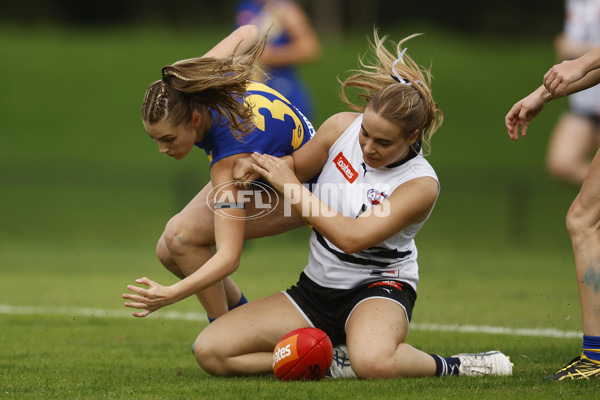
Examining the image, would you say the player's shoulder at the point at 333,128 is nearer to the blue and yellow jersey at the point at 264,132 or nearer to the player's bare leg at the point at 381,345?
the blue and yellow jersey at the point at 264,132

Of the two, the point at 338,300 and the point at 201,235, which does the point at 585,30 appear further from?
the point at 201,235

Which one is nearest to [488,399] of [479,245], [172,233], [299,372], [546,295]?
[299,372]

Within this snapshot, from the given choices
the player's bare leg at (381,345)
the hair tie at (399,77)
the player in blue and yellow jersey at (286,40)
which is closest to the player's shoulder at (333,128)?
the hair tie at (399,77)

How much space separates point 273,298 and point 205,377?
22.7 inches

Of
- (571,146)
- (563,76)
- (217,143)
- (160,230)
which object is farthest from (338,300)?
(160,230)

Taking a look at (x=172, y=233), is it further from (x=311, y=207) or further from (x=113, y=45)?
(x=113, y=45)

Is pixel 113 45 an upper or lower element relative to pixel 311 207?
lower

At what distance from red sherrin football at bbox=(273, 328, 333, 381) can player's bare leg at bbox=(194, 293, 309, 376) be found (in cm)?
21

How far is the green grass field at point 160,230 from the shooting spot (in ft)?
15.8

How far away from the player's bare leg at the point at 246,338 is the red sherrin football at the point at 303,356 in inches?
8.3

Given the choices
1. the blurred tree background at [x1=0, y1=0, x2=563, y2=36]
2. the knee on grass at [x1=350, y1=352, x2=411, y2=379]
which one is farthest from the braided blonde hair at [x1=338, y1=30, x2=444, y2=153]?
the blurred tree background at [x1=0, y1=0, x2=563, y2=36]

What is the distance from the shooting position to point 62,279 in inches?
364

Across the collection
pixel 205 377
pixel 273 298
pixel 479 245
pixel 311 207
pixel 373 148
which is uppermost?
pixel 373 148

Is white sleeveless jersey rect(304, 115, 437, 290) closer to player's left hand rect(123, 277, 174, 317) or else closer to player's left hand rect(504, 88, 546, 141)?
player's left hand rect(504, 88, 546, 141)
